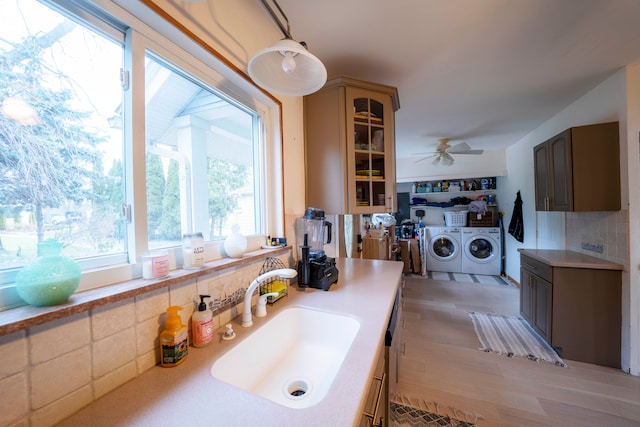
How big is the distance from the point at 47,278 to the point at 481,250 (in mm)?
5679

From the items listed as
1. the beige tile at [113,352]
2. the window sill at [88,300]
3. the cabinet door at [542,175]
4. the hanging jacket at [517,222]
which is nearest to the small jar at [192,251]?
the window sill at [88,300]

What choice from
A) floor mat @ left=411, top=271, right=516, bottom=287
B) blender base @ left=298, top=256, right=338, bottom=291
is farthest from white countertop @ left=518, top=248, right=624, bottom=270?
blender base @ left=298, top=256, right=338, bottom=291

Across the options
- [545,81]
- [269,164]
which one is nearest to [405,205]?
[545,81]

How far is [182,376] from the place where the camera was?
0.67m

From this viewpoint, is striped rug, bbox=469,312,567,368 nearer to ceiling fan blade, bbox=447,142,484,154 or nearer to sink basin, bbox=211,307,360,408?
sink basin, bbox=211,307,360,408

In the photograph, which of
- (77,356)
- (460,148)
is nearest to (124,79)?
(77,356)

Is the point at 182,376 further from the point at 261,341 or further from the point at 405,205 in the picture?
the point at 405,205

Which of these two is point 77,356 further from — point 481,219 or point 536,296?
point 481,219

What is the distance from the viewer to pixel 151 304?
0.72m

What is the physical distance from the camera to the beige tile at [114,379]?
59cm

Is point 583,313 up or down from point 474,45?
down

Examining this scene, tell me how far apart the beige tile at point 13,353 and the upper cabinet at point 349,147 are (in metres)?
1.49

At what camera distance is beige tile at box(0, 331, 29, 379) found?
447mm

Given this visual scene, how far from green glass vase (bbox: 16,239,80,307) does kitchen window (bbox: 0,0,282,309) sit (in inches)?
2.6
